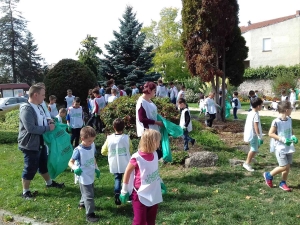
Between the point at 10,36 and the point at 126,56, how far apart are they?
34.6 meters

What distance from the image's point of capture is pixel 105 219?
4855 mm

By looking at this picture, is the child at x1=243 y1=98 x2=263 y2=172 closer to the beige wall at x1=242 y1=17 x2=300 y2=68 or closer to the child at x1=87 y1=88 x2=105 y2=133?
the child at x1=87 y1=88 x2=105 y2=133

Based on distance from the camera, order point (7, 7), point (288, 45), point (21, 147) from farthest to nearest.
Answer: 1. point (7, 7)
2. point (288, 45)
3. point (21, 147)

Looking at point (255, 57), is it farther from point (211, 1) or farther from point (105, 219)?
point (105, 219)

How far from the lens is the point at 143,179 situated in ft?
12.6

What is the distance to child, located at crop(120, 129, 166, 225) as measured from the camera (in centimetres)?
380

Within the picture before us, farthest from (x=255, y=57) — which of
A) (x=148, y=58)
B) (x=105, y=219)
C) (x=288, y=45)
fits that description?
(x=105, y=219)

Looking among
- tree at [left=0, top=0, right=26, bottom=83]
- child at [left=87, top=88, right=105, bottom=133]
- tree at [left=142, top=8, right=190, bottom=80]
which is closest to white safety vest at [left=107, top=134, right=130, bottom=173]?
child at [left=87, top=88, right=105, bottom=133]

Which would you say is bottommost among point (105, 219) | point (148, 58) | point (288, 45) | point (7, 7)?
point (105, 219)

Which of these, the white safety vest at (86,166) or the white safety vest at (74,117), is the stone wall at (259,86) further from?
the white safety vest at (86,166)

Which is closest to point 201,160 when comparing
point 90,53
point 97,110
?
point 97,110

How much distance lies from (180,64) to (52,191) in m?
33.7

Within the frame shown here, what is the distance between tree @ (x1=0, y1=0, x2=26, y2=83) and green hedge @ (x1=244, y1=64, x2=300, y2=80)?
34.8 m

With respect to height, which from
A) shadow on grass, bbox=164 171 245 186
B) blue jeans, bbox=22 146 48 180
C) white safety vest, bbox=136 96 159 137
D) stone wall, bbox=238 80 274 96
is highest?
stone wall, bbox=238 80 274 96
